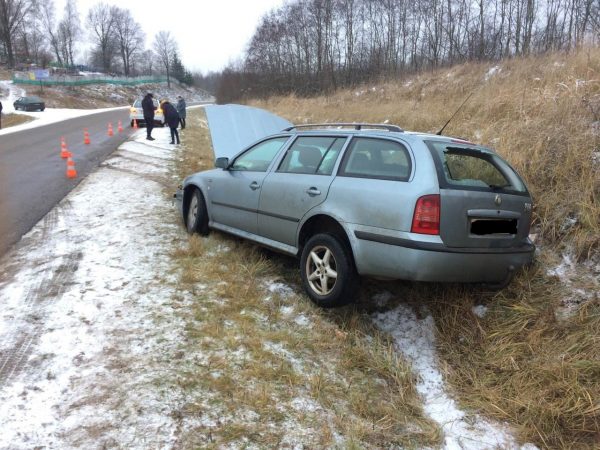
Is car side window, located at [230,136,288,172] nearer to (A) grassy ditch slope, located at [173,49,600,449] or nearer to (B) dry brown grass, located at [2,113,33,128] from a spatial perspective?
(A) grassy ditch slope, located at [173,49,600,449]

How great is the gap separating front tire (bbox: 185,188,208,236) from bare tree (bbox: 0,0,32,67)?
247 ft

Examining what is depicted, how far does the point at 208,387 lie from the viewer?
3.01 m

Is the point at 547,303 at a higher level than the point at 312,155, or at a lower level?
lower

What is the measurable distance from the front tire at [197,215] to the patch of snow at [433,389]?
101 inches

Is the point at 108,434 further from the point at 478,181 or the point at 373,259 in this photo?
the point at 478,181

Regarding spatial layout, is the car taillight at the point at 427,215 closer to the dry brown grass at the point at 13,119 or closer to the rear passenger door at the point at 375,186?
the rear passenger door at the point at 375,186

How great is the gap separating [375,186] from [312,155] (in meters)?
1.06

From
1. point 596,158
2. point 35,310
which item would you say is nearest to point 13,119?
point 35,310

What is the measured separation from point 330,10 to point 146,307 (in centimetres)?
4171

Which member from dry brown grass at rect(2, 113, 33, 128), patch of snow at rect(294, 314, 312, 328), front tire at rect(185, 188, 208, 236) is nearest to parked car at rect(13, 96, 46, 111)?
dry brown grass at rect(2, 113, 33, 128)

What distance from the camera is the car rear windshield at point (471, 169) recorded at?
3.51m

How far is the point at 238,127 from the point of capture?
1823 centimetres

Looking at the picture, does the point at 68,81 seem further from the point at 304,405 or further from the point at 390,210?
the point at 304,405

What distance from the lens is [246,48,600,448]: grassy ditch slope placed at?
120 inches
